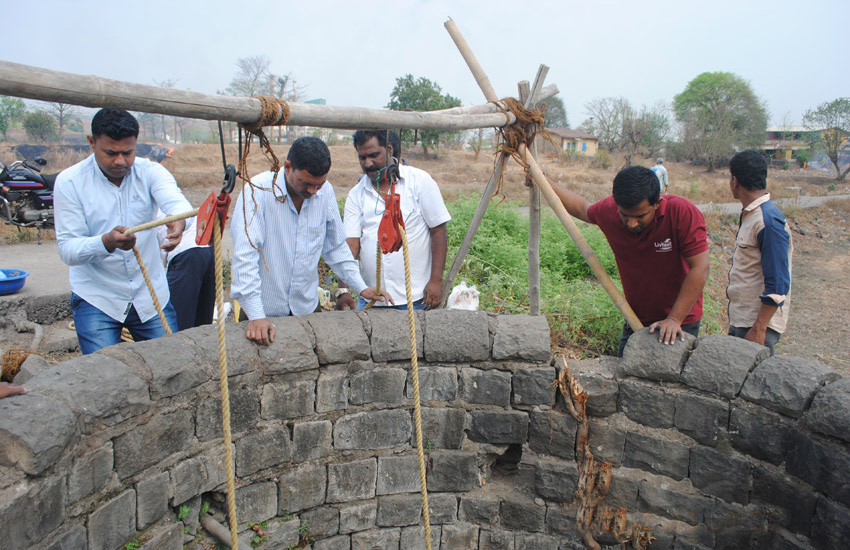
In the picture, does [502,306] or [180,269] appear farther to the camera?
[502,306]

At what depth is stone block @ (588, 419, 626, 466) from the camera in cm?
346

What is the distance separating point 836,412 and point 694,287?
34.1 inches

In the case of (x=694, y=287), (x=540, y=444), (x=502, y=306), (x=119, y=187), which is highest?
(x=119, y=187)

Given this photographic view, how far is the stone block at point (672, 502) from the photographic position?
3.30 meters

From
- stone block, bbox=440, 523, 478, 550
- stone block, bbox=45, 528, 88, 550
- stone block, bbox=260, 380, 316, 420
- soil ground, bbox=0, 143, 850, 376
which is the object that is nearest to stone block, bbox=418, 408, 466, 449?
stone block, bbox=440, 523, 478, 550

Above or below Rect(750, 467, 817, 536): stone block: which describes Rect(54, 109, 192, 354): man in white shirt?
above

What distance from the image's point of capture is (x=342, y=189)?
645 inches

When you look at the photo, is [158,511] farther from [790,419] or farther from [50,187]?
[50,187]

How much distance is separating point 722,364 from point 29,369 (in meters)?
3.93

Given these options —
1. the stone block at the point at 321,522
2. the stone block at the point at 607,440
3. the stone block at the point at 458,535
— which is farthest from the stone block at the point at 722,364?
the stone block at the point at 321,522

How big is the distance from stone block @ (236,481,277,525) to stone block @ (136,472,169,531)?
46cm

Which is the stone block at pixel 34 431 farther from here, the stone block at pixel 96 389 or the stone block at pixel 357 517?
the stone block at pixel 357 517

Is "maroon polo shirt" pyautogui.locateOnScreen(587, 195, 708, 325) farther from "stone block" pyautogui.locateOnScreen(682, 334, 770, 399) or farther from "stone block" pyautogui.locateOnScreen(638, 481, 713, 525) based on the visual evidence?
"stone block" pyautogui.locateOnScreen(638, 481, 713, 525)

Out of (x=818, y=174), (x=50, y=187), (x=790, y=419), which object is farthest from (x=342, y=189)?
(x=818, y=174)
